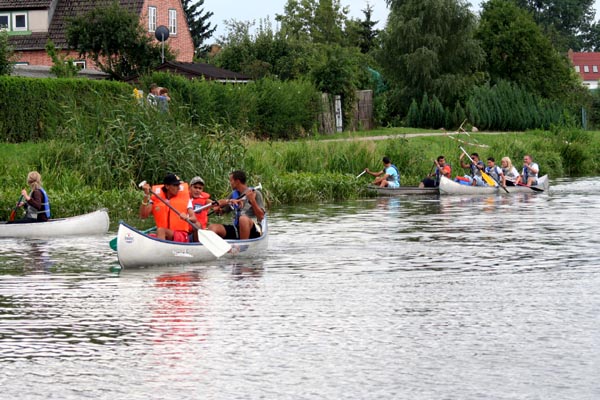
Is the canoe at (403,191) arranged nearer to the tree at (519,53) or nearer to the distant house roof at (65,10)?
the distant house roof at (65,10)

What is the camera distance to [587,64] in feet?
538

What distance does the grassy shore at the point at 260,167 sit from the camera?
27078 millimetres

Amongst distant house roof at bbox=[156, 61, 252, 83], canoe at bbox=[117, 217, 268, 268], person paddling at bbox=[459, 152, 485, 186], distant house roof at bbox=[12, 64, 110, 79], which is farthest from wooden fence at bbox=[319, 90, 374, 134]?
canoe at bbox=[117, 217, 268, 268]

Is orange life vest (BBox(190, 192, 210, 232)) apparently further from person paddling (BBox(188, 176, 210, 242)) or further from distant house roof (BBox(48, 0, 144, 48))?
distant house roof (BBox(48, 0, 144, 48))

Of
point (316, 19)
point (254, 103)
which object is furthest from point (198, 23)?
point (254, 103)

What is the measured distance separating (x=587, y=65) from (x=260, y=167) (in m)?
139

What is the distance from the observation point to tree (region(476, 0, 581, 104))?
70.2m

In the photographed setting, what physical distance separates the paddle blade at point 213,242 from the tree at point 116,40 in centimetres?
3602

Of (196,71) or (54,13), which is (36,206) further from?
(54,13)

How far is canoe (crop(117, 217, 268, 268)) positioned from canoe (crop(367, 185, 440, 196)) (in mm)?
16667

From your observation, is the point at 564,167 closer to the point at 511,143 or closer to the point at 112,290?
the point at 511,143

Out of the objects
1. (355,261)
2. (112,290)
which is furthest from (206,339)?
(355,261)

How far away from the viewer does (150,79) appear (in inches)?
1517

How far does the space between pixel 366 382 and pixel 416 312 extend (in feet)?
11.9
